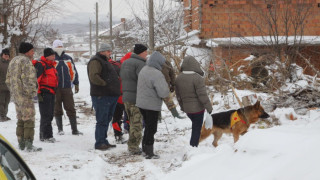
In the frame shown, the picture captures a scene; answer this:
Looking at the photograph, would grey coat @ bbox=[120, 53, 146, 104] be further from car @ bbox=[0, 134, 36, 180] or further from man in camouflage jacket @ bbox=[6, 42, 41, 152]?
car @ bbox=[0, 134, 36, 180]

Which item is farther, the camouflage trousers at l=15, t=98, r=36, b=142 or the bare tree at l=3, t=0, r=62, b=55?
the bare tree at l=3, t=0, r=62, b=55

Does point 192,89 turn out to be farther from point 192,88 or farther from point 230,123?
point 230,123

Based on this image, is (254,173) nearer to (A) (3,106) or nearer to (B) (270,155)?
(B) (270,155)

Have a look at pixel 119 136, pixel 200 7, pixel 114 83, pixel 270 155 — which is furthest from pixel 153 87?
pixel 200 7

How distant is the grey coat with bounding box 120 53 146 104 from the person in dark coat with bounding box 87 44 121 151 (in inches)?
14.2

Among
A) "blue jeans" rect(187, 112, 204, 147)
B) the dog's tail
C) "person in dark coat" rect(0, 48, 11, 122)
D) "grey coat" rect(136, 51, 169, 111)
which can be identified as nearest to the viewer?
"grey coat" rect(136, 51, 169, 111)

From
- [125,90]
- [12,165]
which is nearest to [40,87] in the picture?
[125,90]

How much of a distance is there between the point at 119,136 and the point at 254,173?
4.88 metres

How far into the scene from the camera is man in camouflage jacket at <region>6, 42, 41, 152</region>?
6422 millimetres

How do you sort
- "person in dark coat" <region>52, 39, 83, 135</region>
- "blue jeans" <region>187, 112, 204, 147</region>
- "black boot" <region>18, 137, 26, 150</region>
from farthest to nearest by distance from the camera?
"person in dark coat" <region>52, 39, 83, 135</region> < "black boot" <region>18, 137, 26, 150</region> < "blue jeans" <region>187, 112, 204, 147</region>

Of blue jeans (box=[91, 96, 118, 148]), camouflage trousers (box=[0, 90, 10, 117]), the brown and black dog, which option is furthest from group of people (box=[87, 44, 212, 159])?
camouflage trousers (box=[0, 90, 10, 117])

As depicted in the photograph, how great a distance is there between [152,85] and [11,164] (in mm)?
3555

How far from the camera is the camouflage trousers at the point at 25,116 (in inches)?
255

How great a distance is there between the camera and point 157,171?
5688mm
